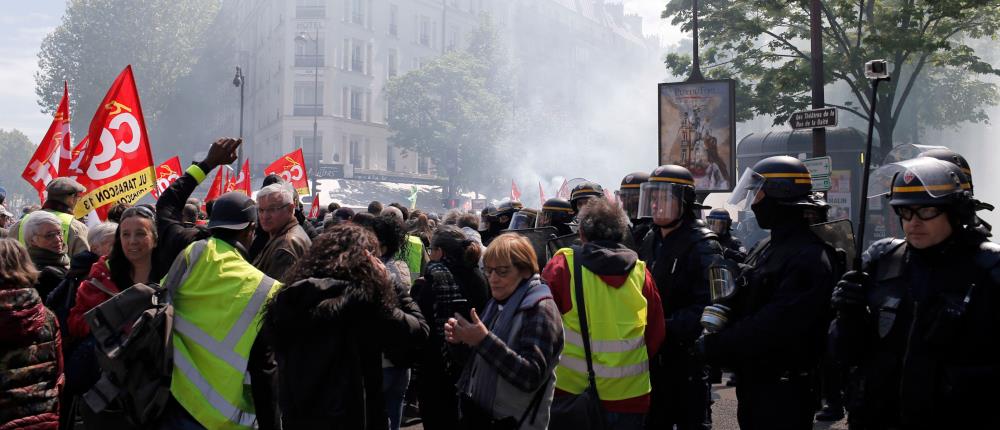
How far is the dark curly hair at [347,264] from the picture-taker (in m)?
3.82

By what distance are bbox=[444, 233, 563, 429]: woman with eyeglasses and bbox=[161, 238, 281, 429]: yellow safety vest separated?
0.97 metres

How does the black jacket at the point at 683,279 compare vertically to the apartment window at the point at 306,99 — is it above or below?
below

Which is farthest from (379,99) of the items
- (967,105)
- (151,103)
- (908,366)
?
(908,366)

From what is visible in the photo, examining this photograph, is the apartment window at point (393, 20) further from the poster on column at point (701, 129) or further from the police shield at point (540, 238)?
the police shield at point (540, 238)

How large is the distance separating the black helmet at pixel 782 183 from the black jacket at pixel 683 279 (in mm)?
605

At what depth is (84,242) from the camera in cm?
708

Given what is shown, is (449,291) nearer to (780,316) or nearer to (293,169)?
(780,316)

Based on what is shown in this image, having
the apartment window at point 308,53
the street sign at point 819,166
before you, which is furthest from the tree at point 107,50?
the street sign at point 819,166

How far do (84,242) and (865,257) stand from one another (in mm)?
5946

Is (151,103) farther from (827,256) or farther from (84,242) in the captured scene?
(827,256)

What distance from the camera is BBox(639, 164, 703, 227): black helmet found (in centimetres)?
523

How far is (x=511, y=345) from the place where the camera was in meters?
3.95

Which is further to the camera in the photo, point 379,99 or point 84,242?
point 379,99

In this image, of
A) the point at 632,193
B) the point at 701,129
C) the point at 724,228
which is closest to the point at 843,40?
the point at 701,129
